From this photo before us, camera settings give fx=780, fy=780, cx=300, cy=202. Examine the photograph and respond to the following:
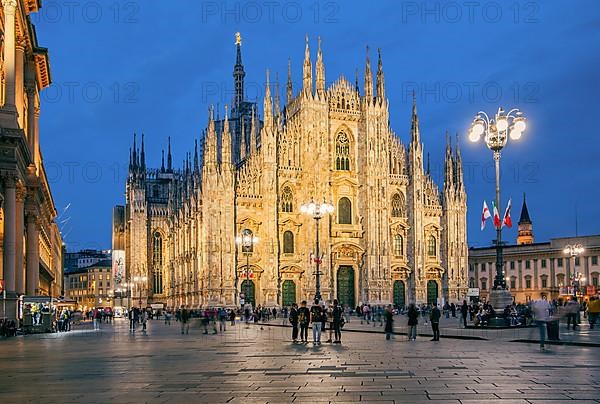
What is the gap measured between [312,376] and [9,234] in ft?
74.7

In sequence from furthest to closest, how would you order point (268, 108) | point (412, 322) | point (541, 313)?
point (268, 108)
point (412, 322)
point (541, 313)

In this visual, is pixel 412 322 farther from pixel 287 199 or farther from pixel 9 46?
pixel 287 199

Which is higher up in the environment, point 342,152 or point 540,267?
point 342,152

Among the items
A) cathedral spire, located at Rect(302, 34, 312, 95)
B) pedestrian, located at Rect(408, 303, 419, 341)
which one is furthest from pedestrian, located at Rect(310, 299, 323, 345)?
cathedral spire, located at Rect(302, 34, 312, 95)

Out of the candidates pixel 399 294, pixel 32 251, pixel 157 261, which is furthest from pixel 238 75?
pixel 32 251

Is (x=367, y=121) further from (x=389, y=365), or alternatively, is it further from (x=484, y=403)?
(x=484, y=403)

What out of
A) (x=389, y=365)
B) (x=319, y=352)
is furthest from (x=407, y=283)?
(x=389, y=365)

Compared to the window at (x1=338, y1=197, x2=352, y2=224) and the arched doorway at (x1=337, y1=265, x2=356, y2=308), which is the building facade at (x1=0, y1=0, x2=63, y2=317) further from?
the arched doorway at (x1=337, y1=265, x2=356, y2=308)

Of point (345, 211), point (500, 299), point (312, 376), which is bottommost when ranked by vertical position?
point (312, 376)

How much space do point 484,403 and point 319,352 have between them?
41.6 ft

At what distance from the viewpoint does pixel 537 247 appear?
102 meters

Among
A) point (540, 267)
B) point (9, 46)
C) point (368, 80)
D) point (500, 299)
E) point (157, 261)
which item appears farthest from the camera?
point (157, 261)

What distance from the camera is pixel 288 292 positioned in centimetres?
7169

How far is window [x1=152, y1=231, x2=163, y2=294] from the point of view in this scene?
10669 cm
